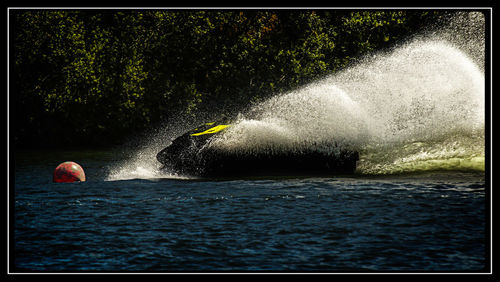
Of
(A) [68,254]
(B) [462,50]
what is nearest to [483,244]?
(A) [68,254]

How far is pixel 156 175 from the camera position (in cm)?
1753

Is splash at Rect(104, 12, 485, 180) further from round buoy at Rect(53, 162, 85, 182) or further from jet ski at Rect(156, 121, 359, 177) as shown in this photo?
round buoy at Rect(53, 162, 85, 182)

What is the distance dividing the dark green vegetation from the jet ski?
1536 centimetres

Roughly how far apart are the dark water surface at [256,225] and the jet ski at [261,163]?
1220mm

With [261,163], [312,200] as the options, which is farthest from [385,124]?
[312,200]

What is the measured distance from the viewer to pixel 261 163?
57.4 feet

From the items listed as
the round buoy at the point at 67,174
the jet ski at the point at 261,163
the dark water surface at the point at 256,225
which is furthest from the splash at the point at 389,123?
the round buoy at the point at 67,174

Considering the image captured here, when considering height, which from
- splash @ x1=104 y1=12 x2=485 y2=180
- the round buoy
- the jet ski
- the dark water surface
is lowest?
the dark water surface

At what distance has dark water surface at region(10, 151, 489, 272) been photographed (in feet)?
28.4

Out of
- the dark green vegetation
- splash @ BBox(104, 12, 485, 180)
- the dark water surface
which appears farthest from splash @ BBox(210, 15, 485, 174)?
the dark green vegetation

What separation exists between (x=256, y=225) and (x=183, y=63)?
25.3 metres

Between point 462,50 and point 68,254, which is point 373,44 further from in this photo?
point 68,254

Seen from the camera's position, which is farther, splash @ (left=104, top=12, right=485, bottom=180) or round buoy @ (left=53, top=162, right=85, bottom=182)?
splash @ (left=104, top=12, right=485, bottom=180)

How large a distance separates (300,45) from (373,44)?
360cm
